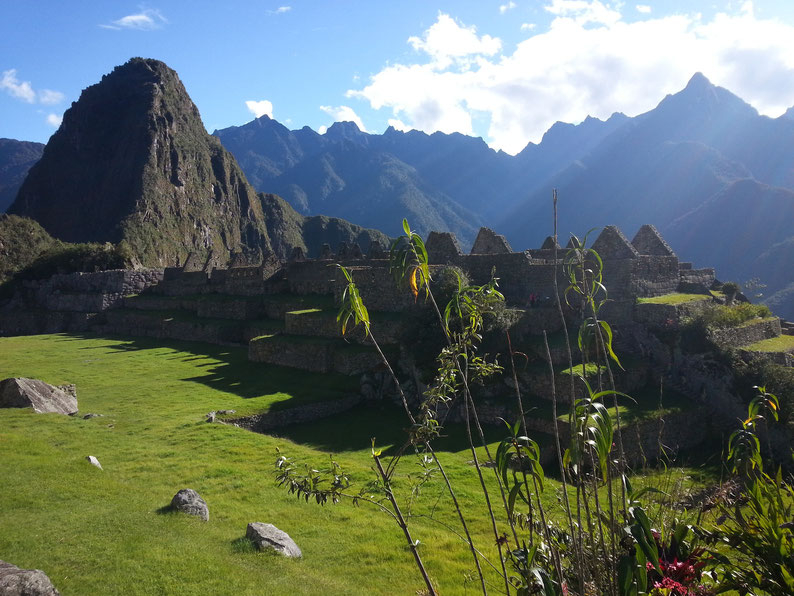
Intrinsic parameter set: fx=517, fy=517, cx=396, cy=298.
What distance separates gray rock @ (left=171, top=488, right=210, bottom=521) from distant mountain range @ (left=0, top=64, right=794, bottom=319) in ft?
160

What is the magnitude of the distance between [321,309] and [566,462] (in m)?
20.4

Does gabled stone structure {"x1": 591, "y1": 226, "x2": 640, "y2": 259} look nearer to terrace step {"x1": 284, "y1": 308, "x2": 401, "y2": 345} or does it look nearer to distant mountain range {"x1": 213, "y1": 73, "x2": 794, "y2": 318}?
terrace step {"x1": 284, "y1": 308, "x2": 401, "y2": 345}

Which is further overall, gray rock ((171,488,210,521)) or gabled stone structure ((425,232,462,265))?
gabled stone structure ((425,232,462,265))

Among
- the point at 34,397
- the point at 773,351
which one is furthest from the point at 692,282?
the point at 34,397

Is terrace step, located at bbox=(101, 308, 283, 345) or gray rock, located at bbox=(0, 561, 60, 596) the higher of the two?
gray rock, located at bbox=(0, 561, 60, 596)

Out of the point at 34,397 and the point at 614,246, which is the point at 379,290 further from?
the point at 34,397

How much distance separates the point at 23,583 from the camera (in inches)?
170

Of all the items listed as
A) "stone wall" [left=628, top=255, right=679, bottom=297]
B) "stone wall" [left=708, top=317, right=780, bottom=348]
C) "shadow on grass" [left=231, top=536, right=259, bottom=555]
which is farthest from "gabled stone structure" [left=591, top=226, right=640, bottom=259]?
"shadow on grass" [left=231, top=536, right=259, bottom=555]

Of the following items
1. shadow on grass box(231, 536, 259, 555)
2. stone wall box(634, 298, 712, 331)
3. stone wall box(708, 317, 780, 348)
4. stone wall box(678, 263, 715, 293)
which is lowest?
shadow on grass box(231, 536, 259, 555)

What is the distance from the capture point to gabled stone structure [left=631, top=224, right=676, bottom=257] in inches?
818

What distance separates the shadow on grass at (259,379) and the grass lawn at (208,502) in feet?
0.65

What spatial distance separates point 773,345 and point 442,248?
1164cm

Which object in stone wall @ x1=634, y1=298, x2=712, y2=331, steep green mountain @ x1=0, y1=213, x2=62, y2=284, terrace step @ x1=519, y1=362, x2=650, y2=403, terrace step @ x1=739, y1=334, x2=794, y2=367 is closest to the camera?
terrace step @ x1=739, y1=334, x2=794, y2=367

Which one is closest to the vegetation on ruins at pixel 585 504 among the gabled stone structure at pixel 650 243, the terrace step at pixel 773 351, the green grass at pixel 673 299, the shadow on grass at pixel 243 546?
the shadow on grass at pixel 243 546
